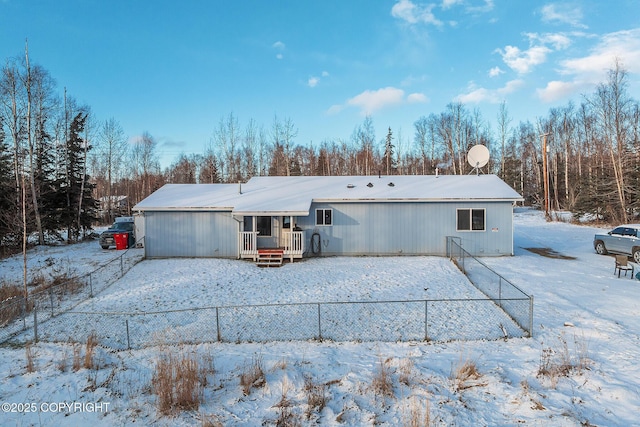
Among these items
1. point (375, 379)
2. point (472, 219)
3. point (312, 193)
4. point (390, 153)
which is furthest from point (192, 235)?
point (390, 153)

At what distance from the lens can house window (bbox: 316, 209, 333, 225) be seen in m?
16.4

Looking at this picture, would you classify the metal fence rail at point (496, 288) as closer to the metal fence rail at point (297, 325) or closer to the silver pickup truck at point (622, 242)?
the metal fence rail at point (297, 325)

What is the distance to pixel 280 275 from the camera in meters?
13.0

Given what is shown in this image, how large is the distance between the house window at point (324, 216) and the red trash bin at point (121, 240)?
11.5 meters

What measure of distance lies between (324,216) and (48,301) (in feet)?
36.1

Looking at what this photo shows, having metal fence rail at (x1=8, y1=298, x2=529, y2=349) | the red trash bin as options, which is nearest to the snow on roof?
the red trash bin

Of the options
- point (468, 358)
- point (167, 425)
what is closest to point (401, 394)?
point (468, 358)

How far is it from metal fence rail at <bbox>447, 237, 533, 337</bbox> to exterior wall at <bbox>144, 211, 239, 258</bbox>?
10367mm

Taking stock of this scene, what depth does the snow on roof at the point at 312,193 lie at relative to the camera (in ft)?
52.1

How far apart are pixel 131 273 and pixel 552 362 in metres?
14.2

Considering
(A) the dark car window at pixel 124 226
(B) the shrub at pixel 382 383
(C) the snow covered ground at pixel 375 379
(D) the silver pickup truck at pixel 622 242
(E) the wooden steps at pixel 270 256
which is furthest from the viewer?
(A) the dark car window at pixel 124 226

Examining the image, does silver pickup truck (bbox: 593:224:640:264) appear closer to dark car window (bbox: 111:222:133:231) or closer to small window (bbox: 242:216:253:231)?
small window (bbox: 242:216:253:231)

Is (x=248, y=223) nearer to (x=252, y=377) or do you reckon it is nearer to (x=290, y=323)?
(x=290, y=323)

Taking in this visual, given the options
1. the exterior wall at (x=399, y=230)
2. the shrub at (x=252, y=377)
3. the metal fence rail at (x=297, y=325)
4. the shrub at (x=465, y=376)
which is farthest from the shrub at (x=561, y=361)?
the exterior wall at (x=399, y=230)
